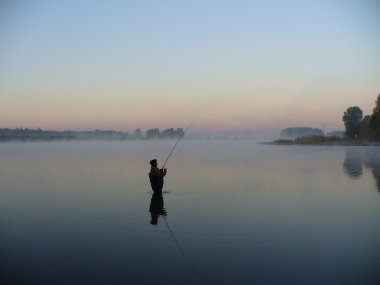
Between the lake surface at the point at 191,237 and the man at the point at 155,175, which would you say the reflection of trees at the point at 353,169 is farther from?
the man at the point at 155,175

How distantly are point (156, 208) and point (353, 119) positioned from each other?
136918mm

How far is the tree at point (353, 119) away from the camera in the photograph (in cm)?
13900

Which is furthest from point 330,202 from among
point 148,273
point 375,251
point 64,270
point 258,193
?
point 64,270

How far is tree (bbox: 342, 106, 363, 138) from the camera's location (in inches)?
5472

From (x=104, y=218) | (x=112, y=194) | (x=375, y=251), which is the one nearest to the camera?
(x=375, y=251)

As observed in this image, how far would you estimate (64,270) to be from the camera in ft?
34.0

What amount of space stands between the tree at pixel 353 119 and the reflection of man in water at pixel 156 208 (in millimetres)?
131339

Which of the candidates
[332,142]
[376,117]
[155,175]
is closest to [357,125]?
[332,142]

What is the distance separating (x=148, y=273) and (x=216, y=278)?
1784 millimetres

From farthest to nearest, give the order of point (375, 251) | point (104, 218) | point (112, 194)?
point (112, 194), point (104, 218), point (375, 251)

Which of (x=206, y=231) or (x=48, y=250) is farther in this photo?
(x=206, y=231)

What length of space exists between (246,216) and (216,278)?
7810 mm

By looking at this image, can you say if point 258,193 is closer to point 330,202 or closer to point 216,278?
point 330,202

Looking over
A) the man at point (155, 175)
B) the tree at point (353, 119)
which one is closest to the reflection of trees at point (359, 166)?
the man at point (155, 175)
